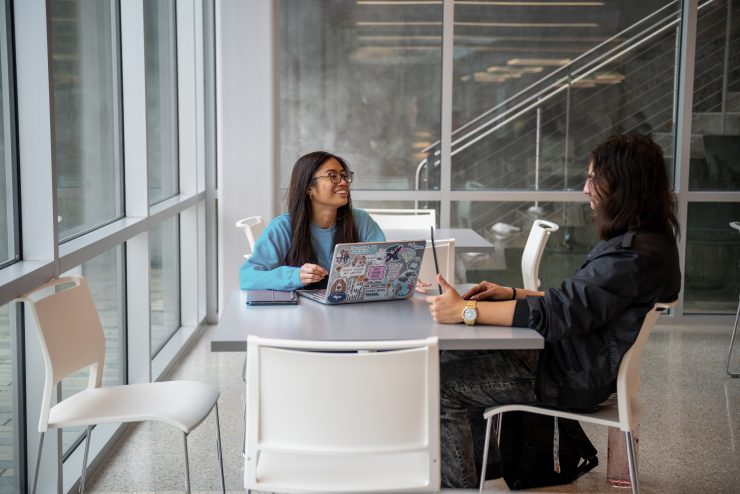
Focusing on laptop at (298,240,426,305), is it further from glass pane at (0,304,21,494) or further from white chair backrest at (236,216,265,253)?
white chair backrest at (236,216,265,253)

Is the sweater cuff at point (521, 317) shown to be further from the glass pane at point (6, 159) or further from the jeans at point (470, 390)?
the glass pane at point (6, 159)

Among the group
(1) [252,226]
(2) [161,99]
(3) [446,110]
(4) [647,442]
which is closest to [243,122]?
(2) [161,99]

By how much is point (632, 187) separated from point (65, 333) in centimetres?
176

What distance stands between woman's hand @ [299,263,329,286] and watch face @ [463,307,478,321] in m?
0.59

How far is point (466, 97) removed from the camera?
6469 mm

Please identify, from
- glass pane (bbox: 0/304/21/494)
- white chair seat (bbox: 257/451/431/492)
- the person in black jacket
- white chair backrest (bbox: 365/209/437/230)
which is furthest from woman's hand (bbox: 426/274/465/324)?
white chair backrest (bbox: 365/209/437/230)

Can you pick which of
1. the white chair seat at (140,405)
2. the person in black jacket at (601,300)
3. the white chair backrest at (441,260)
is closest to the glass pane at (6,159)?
the white chair seat at (140,405)

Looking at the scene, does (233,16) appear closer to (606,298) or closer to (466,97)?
(466,97)

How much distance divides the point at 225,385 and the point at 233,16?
87.1 inches

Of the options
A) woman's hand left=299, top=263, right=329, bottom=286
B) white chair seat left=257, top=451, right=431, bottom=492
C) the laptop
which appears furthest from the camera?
woman's hand left=299, top=263, right=329, bottom=286

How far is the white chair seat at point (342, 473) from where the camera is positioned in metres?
2.20

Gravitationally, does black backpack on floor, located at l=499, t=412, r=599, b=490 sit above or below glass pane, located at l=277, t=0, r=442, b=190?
below

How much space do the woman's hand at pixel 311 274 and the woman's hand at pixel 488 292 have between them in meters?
0.50

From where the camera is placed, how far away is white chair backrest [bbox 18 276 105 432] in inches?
103
